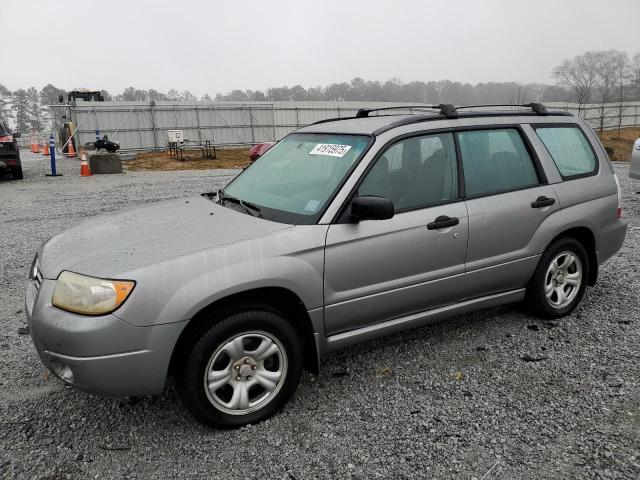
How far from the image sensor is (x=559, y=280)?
162 inches

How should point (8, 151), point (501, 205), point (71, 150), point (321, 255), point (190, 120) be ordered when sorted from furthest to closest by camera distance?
point (190, 120)
point (71, 150)
point (8, 151)
point (501, 205)
point (321, 255)

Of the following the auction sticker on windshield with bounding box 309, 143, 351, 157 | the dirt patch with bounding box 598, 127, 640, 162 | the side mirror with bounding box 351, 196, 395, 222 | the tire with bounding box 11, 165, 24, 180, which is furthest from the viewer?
the dirt patch with bounding box 598, 127, 640, 162

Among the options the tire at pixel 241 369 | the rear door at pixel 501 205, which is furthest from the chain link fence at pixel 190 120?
the tire at pixel 241 369

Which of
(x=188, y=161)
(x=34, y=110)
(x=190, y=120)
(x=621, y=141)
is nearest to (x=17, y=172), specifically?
(x=188, y=161)

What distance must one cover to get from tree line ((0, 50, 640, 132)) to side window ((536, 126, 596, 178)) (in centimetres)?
5397

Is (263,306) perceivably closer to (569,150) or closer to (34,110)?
(569,150)

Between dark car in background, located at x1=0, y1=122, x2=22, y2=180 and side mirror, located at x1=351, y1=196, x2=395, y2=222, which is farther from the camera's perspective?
dark car in background, located at x1=0, y1=122, x2=22, y2=180

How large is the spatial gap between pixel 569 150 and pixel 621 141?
36204 mm

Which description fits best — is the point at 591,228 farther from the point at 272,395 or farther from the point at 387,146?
the point at 272,395

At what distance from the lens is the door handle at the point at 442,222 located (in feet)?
10.7

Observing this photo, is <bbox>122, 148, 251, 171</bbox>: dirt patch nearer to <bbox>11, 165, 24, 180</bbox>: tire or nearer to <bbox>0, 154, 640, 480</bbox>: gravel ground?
<bbox>11, 165, 24, 180</bbox>: tire

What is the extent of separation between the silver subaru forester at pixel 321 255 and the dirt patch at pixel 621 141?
2644 cm

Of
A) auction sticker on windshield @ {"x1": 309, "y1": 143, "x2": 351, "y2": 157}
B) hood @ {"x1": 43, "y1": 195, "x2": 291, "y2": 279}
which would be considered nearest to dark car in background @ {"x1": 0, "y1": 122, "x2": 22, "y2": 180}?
hood @ {"x1": 43, "y1": 195, "x2": 291, "y2": 279}

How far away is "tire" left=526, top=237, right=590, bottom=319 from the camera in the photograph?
394 cm
